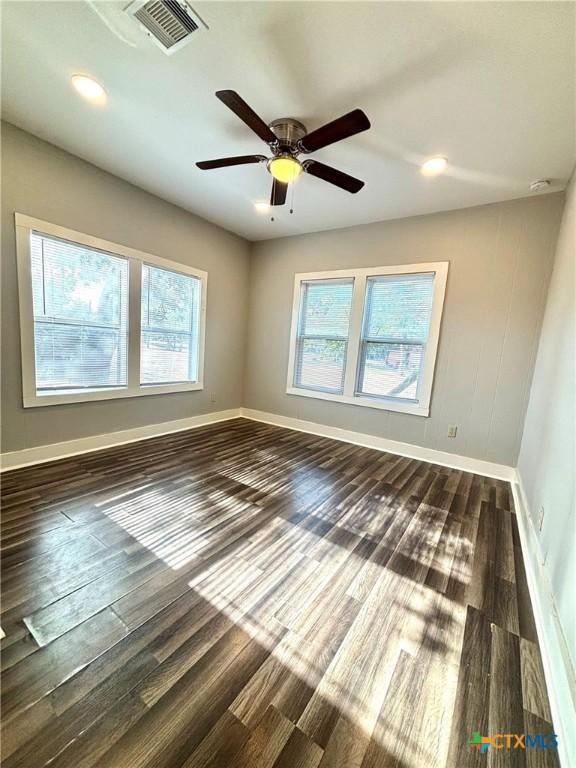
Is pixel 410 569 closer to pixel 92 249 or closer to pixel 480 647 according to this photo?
pixel 480 647

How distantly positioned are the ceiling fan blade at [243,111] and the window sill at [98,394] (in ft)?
9.12

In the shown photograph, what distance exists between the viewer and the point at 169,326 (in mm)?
3752

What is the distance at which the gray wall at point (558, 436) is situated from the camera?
50.8 inches

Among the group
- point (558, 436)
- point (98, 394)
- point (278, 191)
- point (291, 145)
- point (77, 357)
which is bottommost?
point (98, 394)

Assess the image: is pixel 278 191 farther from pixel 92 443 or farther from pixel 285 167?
pixel 92 443

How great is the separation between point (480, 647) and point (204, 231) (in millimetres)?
4614

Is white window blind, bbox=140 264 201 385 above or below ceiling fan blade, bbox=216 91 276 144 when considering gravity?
below

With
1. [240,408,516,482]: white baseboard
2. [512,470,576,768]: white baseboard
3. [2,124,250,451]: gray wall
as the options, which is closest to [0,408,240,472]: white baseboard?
[2,124,250,451]: gray wall

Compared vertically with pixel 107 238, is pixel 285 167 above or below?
above

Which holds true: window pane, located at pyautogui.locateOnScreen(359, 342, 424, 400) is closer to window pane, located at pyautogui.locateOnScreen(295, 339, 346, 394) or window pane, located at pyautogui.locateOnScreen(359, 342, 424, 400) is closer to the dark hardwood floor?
window pane, located at pyautogui.locateOnScreen(295, 339, 346, 394)

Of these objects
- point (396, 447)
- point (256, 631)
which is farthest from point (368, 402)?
point (256, 631)

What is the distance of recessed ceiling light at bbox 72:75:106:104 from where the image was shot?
187 centimetres

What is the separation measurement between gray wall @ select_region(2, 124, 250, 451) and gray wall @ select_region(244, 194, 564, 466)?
157 centimetres

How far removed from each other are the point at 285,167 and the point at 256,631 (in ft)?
9.23
